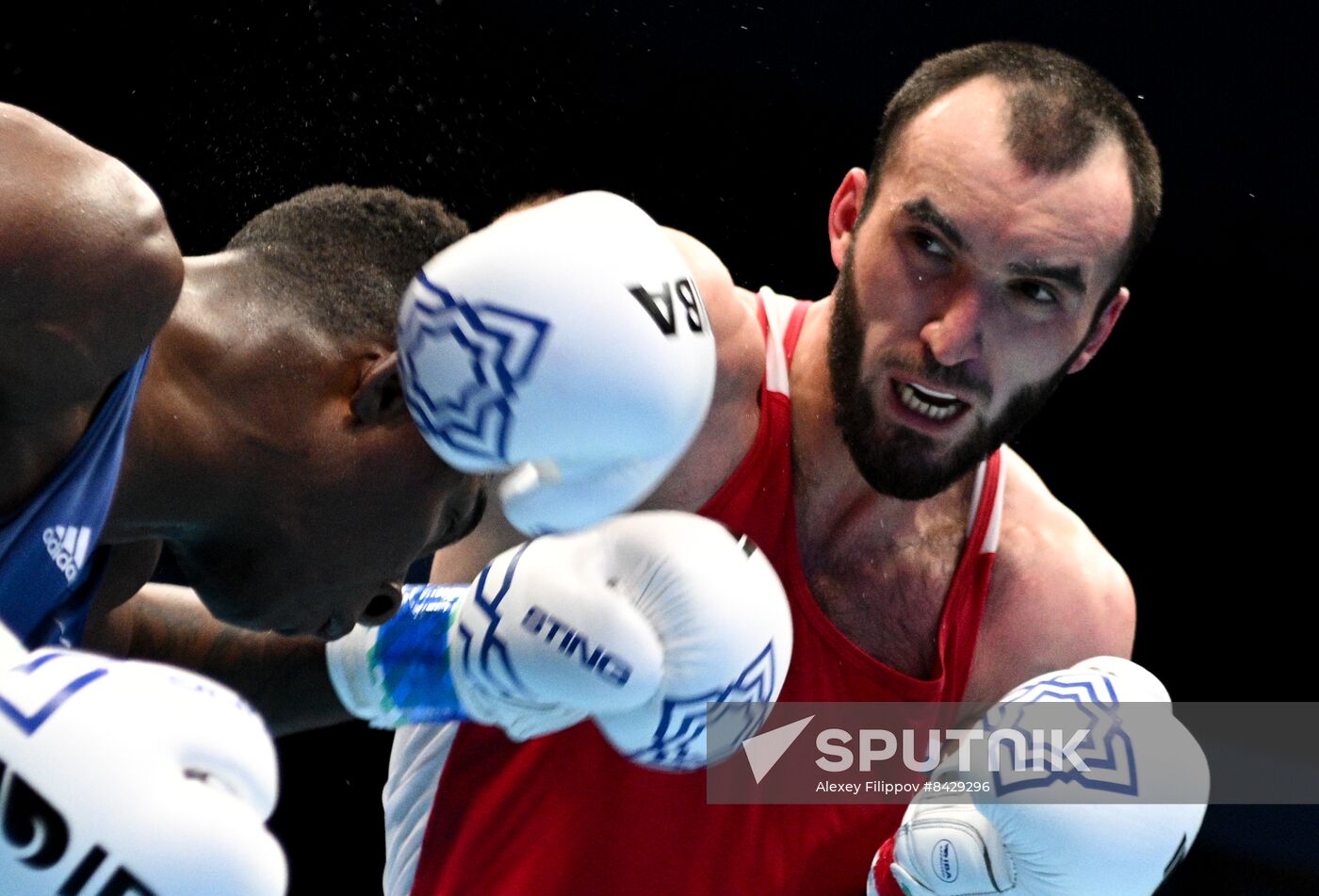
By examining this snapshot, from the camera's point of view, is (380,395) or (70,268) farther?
(380,395)

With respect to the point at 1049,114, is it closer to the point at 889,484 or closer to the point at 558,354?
the point at 889,484

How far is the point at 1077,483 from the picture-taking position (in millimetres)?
3424

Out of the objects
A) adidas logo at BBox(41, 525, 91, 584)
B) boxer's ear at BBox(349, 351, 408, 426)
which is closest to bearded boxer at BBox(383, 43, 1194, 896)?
boxer's ear at BBox(349, 351, 408, 426)

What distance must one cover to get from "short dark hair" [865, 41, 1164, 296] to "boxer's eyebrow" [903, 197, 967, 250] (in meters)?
0.12

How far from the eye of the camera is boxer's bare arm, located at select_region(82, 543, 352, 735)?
1998 mm

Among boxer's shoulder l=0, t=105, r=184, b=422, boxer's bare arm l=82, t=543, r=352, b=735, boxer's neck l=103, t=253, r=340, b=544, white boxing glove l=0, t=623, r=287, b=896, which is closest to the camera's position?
white boxing glove l=0, t=623, r=287, b=896

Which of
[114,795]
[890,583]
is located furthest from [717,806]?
[114,795]

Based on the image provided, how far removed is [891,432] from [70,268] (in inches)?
44.5

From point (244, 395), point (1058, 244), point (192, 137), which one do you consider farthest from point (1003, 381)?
point (192, 137)

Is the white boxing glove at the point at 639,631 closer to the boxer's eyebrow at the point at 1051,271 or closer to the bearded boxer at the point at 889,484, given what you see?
the bearded boxer at the point at 889,484

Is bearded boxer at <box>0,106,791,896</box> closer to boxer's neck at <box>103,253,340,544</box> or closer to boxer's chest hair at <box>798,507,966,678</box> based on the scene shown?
boxer's neck at <box>103,253,340,544</box>

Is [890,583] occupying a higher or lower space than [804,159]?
lower

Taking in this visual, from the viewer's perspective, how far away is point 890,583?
83.2 inches

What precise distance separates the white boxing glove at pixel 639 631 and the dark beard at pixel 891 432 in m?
0.34
